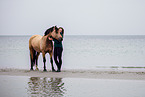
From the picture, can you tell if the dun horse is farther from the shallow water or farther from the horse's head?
the shallow water

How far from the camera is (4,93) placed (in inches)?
276

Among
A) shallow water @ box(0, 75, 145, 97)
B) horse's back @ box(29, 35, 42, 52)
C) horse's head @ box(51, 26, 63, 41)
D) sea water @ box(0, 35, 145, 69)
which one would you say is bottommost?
sea water @ box(0, 35, 145, 69)

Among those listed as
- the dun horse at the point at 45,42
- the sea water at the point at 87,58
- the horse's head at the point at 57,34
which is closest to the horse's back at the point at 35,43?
the dun horse at the point at 45,42

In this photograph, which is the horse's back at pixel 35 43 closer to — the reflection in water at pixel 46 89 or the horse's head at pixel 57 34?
the horse's head at pixel 57 34

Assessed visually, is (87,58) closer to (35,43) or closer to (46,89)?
(35,43)

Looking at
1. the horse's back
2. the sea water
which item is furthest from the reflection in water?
the sea water

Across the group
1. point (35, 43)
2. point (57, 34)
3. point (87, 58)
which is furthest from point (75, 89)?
point (87, 58)

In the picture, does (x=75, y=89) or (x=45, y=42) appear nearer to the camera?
(x=75, y=89)

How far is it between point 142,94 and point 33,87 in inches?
123

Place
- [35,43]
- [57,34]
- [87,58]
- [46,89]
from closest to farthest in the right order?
[46,89], [57,34], [35,43], [87,58]

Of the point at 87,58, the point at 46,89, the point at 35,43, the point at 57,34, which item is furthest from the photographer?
the point at 87,58

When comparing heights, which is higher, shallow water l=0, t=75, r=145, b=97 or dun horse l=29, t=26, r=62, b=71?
dun horse l=29, t=26, r=62, b=71

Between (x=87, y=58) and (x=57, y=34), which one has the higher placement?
(x=57, y=34)

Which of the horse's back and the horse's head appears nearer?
the horse's head
